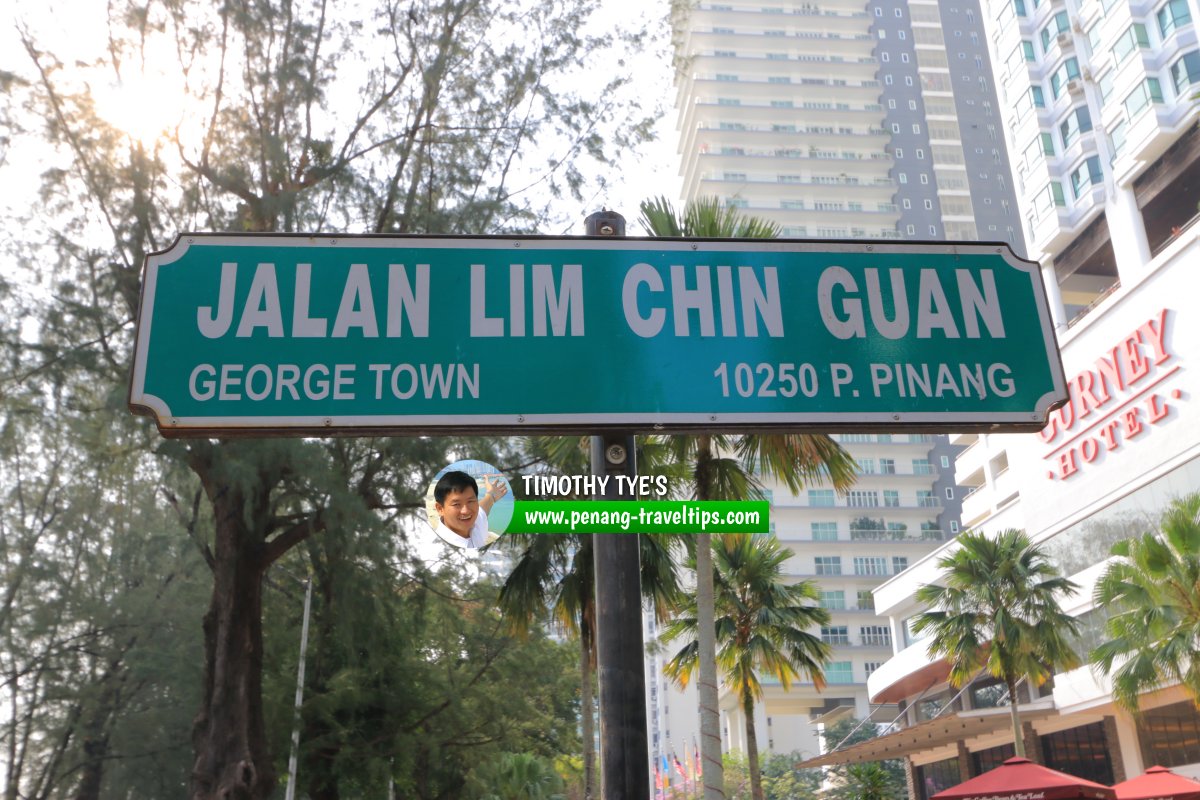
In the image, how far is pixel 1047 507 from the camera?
38.8 metres

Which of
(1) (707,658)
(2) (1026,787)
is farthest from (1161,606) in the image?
(1) (707,658)

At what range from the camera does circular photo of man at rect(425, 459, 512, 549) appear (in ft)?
7.55

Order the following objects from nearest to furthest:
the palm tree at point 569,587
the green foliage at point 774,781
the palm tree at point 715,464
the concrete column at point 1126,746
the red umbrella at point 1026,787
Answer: the palm tree at point 715,464 < the palm tree at point 569,587 < the red umbrella at point 1026,787 < the concrete column at point 1126,746 < the green foliage at point 774,781

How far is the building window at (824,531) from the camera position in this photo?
8450 centimetres

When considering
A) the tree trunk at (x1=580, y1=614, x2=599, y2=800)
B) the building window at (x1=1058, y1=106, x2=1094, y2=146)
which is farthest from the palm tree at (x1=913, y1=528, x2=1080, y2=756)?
the building window at (x1=1058, y1=106, x2=1094, y2=146)

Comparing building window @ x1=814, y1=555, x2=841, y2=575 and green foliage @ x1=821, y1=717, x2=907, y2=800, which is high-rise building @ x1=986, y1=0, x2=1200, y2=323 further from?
building window @ x1=814, y1=555, x2=841, y2=575

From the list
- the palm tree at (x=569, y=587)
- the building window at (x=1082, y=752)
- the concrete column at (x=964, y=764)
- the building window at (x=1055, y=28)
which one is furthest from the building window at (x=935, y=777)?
the building window at (x=1055, y=28)

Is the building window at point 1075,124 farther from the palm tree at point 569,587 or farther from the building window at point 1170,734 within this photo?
the palm tree at point 569,587

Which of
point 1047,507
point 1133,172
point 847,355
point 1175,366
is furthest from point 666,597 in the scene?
point 1133,172

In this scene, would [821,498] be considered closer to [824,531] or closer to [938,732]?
[824,531]

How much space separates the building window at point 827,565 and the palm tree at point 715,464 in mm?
A: 70766

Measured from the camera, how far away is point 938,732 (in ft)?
125

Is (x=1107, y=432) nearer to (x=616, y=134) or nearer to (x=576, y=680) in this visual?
(x=576, y=680)

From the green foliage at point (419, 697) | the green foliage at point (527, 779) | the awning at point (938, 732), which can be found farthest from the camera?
the awning at point (938, 732)
